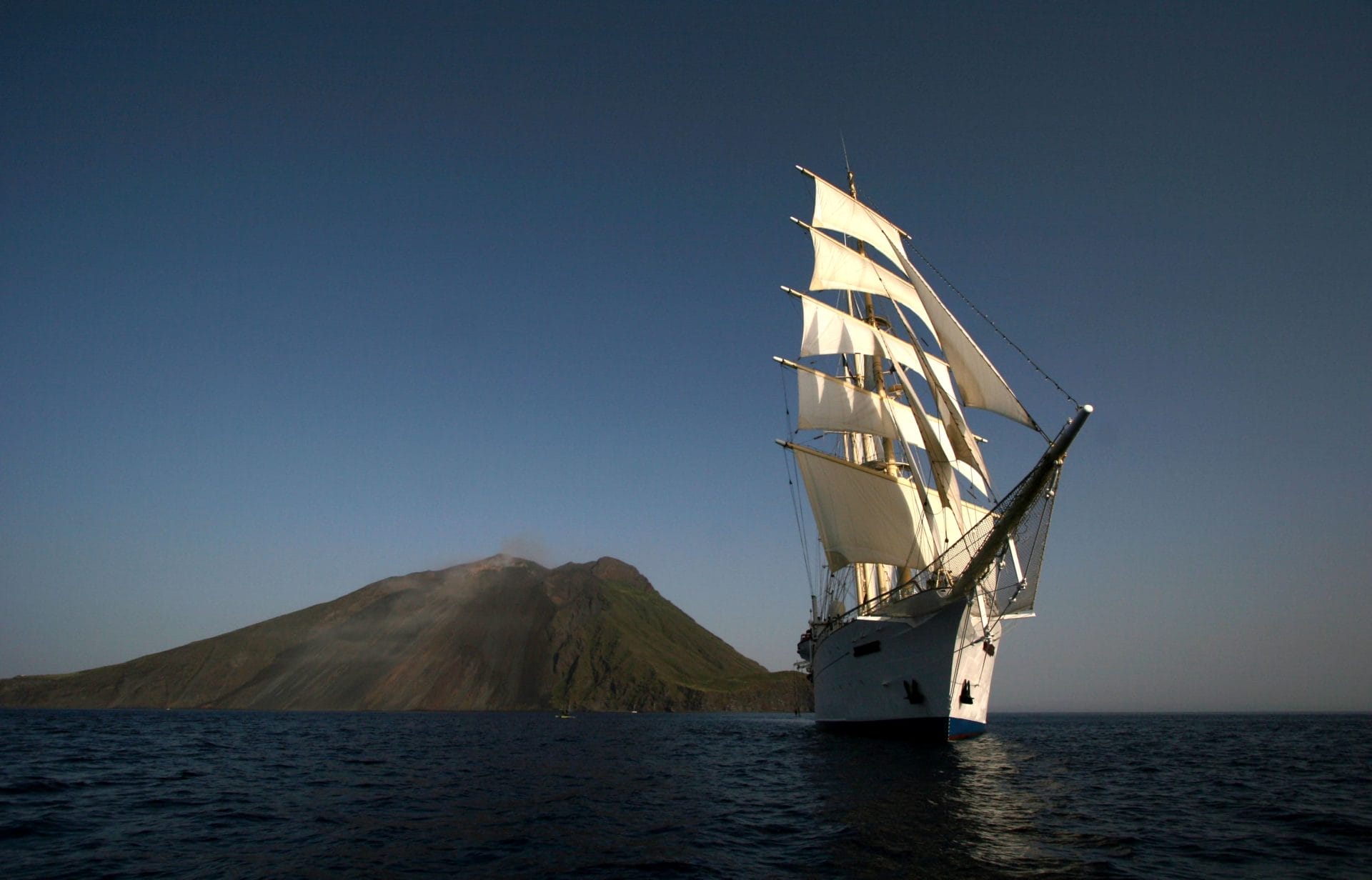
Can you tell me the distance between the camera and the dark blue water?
12.6 metres

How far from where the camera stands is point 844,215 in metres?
59.3

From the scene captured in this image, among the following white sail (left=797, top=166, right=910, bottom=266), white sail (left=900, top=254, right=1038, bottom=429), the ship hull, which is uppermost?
white sail (left=797, top=166, right=910, bottom=266)

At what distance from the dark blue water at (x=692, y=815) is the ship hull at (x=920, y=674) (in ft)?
6.82

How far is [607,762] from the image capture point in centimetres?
3225

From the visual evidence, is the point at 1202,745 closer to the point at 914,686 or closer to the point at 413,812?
the point at 914,686

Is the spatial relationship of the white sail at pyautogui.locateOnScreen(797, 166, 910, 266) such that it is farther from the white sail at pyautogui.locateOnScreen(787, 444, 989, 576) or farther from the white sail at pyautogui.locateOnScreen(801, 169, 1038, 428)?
the white sail at pyautogui.locateOnScreen(787, 444, 989, 576)

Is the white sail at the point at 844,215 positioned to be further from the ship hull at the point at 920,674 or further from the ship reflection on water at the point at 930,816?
the ship reflection on water at the point at 930,816

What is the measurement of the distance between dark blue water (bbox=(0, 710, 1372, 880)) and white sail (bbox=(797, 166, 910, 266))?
1604 inches

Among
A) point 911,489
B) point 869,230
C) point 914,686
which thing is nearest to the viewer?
point 914,686

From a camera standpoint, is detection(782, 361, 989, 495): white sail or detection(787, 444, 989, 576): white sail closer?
detection(787, 444, 989, 576): white sail

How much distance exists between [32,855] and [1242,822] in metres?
25.7

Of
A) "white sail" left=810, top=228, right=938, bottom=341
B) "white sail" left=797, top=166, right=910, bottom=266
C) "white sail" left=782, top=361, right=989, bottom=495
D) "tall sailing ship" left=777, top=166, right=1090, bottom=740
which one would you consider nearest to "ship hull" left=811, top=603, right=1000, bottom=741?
"tall sailing ship" left=777, top=166, right=1090, bottom=740

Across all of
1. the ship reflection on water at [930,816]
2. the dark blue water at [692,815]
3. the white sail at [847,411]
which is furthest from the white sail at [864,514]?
the ship reflection on water at [930,816]

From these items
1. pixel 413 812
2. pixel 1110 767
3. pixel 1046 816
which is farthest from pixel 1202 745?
pixel 413 812
